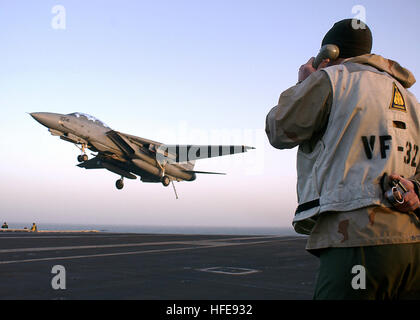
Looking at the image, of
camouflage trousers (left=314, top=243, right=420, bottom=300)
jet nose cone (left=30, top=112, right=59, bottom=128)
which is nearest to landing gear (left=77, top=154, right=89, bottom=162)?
jet nose cone (left=30, top=112, right=59, bottom=128)

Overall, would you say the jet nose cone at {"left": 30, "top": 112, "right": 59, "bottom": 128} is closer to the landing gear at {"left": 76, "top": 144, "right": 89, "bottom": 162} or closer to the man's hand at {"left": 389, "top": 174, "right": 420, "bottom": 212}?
the landing gear at {"left": 76, "top": 144, "right": 89, "bottom": 162}

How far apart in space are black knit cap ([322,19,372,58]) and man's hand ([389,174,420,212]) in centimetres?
97

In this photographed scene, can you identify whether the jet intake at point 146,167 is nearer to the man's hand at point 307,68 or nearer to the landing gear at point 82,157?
the landing gear at point 82,157

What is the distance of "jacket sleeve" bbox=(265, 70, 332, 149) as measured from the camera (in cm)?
232

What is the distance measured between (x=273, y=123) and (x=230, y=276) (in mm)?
7045

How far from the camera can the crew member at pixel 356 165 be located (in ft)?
6.70

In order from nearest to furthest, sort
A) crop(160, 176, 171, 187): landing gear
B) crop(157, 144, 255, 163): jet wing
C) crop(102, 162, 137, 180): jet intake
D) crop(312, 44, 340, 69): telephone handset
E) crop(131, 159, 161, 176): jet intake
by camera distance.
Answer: crop(312, 44, 340, 69): telephone handset
crop(131, 159, 161, 176): jet intake
crop(102, 162, 137, 180): jet intake
crop(157, 144, 255, 163): jet wing
crop(160, 176, 171, 187): landing gear

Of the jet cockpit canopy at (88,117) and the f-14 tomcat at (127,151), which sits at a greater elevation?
the jet cockpit canopy at (88,117)

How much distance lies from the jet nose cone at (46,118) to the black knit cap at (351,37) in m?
28.7

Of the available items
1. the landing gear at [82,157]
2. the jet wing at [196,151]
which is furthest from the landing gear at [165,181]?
the landing gear at [82,157]

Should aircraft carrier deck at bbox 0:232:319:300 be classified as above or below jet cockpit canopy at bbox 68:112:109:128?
below

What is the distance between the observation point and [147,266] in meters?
10.5

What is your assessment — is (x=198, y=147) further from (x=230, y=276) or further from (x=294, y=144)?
(x=294, y=144)
